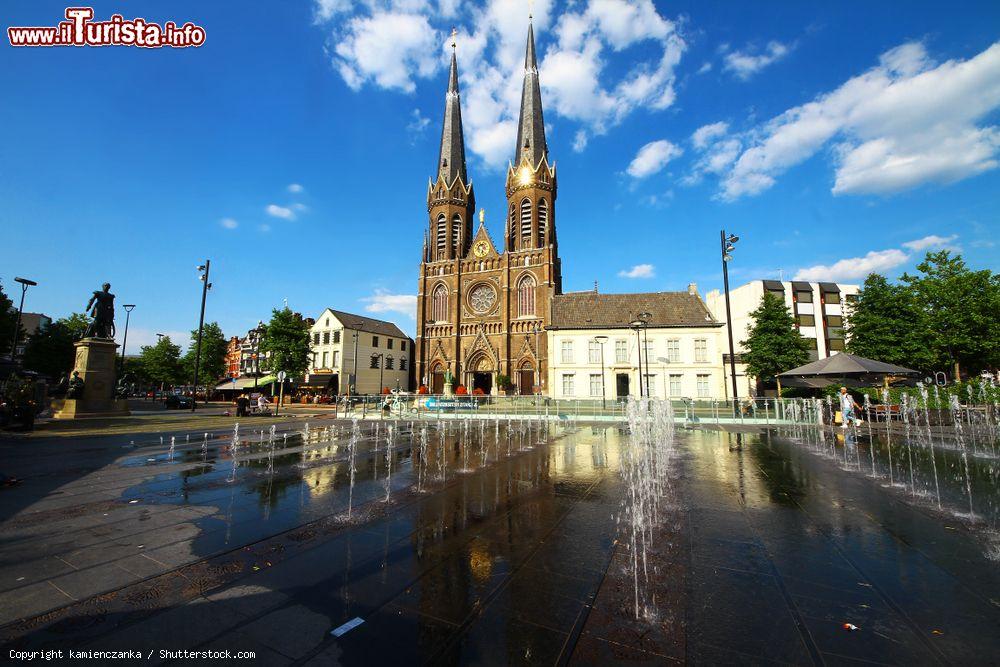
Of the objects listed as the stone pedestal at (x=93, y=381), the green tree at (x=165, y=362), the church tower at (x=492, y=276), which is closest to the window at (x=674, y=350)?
the church tower at (x=492, y=276)

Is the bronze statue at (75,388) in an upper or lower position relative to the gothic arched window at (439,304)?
lower

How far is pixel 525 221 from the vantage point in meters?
54.2

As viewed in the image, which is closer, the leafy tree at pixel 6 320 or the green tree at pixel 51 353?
the leafy tree at pixel 6 320

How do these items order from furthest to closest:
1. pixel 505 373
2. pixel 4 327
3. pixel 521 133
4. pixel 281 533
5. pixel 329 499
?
pixel 521 133, pixel 505 373, pixel 4 327, pixel 329 499, pixel 281 533

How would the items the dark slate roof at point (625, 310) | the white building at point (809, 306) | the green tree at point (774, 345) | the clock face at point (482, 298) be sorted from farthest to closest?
the clock face at point (482, 298), the white building at point (809, 306), the dark slate roof at point (625, 310), the green tree at point (774, 345)

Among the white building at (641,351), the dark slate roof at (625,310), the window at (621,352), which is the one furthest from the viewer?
the dark slate roof at (625,310)

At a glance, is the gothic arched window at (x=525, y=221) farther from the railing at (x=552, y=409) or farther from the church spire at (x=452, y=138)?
the railing at (x=552, y=409)

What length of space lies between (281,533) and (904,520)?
27.5 feet

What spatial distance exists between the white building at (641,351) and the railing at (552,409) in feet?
54.3

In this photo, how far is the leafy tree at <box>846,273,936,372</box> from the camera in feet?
107

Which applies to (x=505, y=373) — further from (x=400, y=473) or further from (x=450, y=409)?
(x=400, y=473)

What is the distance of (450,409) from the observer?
24953 mm

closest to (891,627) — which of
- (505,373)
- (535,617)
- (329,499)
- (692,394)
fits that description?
(535,617)

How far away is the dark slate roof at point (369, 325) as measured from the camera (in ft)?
188
